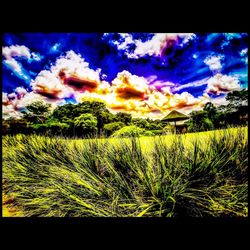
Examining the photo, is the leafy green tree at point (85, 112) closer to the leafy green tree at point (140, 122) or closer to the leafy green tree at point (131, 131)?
the leafy green tree at point (131, 131)

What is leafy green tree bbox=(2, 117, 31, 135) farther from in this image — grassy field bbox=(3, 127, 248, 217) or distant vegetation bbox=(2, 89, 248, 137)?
grassy field bbox=(3, 127, 248, 217)

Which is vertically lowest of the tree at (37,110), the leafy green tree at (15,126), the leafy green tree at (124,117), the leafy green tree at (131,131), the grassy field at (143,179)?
the grassy field at (143,179)

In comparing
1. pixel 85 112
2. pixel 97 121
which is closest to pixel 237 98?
pixel 97 121

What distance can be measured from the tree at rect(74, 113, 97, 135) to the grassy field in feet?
1.36

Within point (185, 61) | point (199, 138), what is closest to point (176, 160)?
point (199, 138)

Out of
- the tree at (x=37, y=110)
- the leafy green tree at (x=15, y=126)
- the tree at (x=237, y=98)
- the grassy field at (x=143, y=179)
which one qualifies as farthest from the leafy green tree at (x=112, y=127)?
the tree at (x=237, y=98)

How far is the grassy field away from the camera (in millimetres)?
2125

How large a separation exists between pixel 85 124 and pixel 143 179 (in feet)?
4.50

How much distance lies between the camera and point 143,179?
2180 millimetres

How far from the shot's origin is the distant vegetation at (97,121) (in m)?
2.88

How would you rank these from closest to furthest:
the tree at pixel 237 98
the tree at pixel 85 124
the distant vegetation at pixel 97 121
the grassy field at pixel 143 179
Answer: the grassy field at pixel 143 179
the tree at pixel 237 98
the distant vegetation at pixel 97 121
the tree at pixel 85 124

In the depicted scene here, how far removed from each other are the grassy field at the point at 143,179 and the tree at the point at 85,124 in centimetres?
41

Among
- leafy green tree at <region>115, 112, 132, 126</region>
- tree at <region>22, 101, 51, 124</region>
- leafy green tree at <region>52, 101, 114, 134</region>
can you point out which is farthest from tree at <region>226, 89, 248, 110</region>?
tree at <region>22, 101, 51, 124</region>
